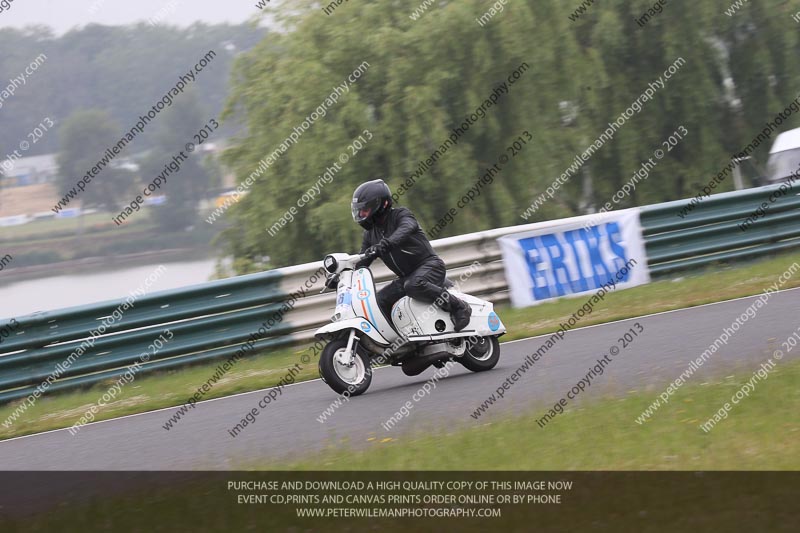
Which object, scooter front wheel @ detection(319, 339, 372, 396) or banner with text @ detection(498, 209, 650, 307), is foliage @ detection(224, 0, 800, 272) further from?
scooter front wheel @ detection(319, 339, 372, 396)

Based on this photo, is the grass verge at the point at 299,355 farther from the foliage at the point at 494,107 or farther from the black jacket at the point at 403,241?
the foliage at the point at 494,107

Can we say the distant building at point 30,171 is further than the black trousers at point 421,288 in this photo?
Yes

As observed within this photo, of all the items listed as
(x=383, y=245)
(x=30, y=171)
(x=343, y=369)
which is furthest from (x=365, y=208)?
(x=30, y=171)

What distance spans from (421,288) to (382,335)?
22.0 inches

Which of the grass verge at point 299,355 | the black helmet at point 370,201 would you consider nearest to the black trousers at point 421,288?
the black helmet at point 370,201

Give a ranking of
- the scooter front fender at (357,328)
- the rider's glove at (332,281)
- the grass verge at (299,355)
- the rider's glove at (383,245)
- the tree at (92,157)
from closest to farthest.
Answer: the scooter front fender at (357,328)
the rider's glove at (383,245)
the rider's glove at (332,281)
the grass verge at (299,355)
the tree at (92,157)

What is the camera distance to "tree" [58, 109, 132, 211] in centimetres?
1958

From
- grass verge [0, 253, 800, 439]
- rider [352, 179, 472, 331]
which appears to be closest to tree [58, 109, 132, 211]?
grass verge [0, 253, 800, 439]

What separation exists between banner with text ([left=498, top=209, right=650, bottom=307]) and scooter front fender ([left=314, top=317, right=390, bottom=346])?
529cm

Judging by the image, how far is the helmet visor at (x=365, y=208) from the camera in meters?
9.26

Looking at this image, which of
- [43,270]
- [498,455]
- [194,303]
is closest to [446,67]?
[43,270]

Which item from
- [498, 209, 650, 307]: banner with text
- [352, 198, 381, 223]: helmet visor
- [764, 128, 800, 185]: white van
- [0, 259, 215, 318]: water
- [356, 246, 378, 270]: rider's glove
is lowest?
[764, 128, 800, 185]: white van

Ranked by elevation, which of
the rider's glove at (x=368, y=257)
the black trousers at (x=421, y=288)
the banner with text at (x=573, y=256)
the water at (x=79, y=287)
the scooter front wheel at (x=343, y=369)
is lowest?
the banner with text at (x=573, y=256)

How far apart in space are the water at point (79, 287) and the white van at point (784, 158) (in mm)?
11677
